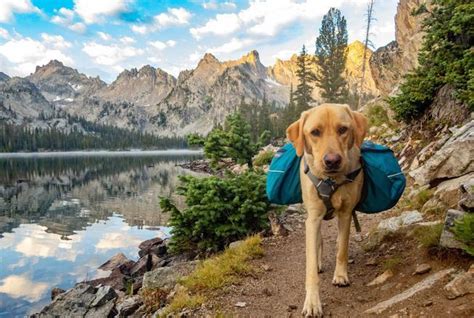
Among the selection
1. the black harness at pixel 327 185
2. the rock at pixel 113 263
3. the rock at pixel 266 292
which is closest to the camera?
the black harness at pixel 327 185

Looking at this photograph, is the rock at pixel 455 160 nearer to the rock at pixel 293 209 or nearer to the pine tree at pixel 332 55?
the rock at pixel 293 209

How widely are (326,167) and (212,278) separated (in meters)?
3.36

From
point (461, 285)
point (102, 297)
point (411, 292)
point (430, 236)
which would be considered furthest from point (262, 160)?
point (461, 285)

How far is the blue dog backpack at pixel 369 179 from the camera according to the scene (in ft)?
17.8

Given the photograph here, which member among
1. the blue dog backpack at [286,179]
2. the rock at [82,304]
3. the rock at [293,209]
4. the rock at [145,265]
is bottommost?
the rock at [145,265]

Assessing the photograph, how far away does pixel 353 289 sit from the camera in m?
5.34

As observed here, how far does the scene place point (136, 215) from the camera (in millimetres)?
29578

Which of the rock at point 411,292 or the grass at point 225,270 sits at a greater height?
the rock at point 411,292

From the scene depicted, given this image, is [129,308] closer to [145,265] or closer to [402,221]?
[402,221]

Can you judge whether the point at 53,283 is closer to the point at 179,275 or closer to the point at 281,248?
the point at 179,275

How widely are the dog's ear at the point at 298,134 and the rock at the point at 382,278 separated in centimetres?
211

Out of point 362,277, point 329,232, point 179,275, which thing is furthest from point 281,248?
point 362,277

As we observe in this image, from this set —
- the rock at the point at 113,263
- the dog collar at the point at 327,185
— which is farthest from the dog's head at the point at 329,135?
the rock at the point at 113,263

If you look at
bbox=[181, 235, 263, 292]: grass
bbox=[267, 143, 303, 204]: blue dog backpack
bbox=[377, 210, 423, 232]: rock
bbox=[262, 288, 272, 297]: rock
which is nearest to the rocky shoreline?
bbox=[181, 235, 263, 292]: grass
